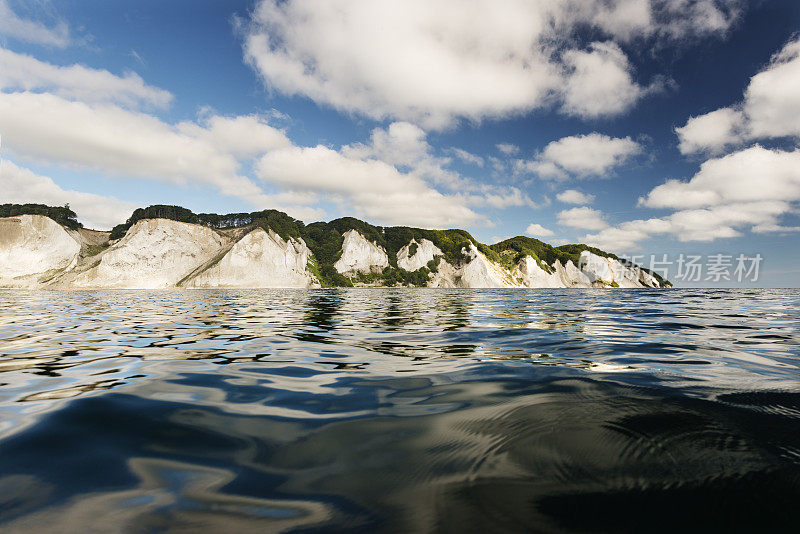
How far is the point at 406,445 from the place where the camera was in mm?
3074

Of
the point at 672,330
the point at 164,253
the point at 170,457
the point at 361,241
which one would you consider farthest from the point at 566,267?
the point at 170,457

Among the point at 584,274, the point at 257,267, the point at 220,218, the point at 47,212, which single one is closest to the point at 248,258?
the point at 257,267

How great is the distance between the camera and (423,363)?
645cm

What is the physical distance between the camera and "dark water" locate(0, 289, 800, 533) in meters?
2.03

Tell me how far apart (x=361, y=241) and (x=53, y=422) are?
14680 cm

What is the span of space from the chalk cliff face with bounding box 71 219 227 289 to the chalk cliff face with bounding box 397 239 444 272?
6884 cm

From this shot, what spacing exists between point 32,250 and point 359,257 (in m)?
93.5

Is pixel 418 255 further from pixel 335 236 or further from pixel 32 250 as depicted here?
pixel 32 250

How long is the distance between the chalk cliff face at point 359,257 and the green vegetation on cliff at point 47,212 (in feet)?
266

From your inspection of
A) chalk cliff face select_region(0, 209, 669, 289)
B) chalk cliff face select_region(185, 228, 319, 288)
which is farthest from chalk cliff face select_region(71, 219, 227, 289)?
chalk cliff face select_region(185, 228, 319, 288)

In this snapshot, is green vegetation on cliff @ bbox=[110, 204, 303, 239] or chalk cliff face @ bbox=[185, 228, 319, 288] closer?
chalk cliff face @ bbox=[185, 228, 319, 288]

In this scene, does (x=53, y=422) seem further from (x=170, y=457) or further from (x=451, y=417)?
(x=451, y=417)

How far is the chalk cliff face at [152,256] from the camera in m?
92.9

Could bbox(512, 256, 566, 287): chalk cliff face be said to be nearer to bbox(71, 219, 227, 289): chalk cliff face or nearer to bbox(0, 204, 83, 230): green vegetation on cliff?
bbox(71, 219, 227, 289): chalk cliff face
